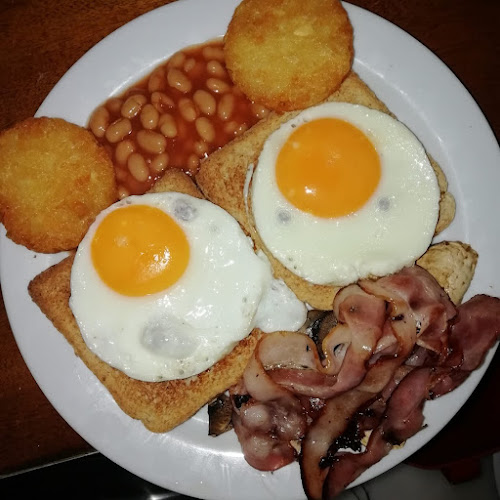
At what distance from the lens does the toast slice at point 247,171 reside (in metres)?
2.14

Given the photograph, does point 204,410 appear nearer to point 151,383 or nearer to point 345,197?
point 151,383

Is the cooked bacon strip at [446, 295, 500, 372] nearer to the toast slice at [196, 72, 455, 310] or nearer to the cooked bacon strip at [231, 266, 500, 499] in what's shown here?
the cooked bacon strip at [231, 266, 500, 499]

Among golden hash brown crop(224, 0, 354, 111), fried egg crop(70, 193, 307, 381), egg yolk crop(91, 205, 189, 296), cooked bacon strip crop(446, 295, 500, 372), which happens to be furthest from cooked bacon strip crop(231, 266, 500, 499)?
golden hash brown crop(224, 0, 354, 111)

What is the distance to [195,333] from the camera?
1.94 metres

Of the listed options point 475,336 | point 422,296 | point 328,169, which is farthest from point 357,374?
point 328,169

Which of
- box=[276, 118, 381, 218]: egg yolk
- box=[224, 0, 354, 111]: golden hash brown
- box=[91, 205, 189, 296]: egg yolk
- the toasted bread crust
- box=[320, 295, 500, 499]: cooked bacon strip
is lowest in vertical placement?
box=[320, 295, 500, 499]: cooked bacon strip

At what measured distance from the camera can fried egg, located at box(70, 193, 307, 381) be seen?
188 centimetres

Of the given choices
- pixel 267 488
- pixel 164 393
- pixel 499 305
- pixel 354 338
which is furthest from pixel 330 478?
pixel 499 305

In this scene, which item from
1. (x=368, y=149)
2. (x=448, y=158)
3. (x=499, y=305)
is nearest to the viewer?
(x=368, y=149)

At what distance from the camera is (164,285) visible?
6.17 feet

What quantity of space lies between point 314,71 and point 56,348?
5.08ft

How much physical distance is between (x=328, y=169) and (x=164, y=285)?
2.34 ft

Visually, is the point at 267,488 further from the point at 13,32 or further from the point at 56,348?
the point at 13,32

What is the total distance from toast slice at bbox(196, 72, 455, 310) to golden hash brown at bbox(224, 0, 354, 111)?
80 millimetres
